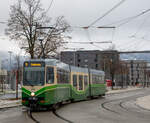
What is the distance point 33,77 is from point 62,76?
3455 millimetres

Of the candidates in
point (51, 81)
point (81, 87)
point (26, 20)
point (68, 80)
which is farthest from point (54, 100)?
point (26, 20)

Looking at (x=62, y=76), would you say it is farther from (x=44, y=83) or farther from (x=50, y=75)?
(x=44, y=83)

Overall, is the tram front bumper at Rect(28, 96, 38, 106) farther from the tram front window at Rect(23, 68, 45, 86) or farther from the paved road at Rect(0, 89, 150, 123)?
the tram front window at Rect(23, 68, 45, 86)

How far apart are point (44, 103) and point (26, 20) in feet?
44.0

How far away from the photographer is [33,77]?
61.5 feet

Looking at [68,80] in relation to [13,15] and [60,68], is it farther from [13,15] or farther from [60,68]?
[13,15]

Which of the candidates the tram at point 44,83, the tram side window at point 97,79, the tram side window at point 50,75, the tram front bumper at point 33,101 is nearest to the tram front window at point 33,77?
the tram at point 44,83

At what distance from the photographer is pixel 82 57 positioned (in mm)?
115500

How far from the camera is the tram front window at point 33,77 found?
18.5m

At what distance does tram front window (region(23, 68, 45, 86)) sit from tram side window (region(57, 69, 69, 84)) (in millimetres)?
1937

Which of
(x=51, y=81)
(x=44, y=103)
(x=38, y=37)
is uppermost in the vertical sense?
(x=38, y=37)

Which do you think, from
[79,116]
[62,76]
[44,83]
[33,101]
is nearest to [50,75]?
[44,83]

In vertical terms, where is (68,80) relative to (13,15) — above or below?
below

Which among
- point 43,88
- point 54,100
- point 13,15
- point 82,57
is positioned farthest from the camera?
point 82,57
